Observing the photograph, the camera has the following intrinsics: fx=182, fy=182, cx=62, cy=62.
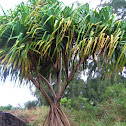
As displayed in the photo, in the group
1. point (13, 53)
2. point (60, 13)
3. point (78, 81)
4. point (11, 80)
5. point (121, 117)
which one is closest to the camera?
point (13, 53)

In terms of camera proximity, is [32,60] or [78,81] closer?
[32,60]

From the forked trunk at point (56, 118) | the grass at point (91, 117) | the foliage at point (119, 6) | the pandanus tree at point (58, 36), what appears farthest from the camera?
the foliage at point (119, 6)

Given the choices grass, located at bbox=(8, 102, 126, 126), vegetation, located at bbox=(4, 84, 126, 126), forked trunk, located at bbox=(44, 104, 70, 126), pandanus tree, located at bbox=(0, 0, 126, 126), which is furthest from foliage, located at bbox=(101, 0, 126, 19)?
forked trunk, located at bbox=(44, 104, 70, 126)

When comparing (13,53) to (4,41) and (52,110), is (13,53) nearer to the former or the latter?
(4,41)

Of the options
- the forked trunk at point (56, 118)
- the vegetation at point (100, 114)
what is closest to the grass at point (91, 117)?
the vegetation at point (100, 114)

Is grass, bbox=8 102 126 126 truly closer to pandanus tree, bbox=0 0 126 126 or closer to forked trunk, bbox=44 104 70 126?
forked trunk, bbox=44 104 70 126

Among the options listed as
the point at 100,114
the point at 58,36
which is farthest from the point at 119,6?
the point at 58,36

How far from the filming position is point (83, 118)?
21.0 ft

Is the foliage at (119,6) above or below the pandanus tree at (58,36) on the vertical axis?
above

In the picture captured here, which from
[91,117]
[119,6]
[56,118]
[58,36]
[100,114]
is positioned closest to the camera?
[58,36]

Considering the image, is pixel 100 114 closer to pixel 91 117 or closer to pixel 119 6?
pixel 91 117

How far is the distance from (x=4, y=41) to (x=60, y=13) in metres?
1.45

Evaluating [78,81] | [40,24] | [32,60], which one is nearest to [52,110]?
[32,60]

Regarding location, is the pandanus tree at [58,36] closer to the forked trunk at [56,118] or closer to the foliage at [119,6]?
the forked trunk at [56,118]
